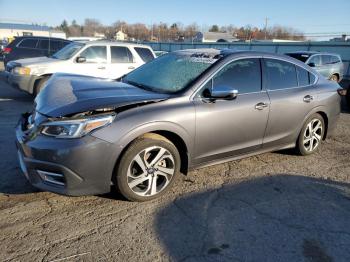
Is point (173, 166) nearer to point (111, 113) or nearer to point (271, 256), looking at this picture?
point (111, 113)

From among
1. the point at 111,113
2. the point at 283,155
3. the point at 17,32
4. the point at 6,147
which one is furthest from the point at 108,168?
the point at 17,32

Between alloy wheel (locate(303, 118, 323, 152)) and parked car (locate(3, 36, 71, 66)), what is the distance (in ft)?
36.5

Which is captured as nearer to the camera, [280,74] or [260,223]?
[260,223]

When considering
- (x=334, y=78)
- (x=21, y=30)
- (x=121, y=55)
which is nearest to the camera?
(x=121, y=55)

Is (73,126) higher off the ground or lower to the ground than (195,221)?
higher

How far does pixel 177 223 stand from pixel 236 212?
68cm

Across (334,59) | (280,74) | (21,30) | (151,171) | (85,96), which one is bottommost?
(151,171)

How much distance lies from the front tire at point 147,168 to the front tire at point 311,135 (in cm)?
235

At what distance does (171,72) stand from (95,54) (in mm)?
5662

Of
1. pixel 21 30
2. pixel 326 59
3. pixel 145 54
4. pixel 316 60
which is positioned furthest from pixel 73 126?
pixel 21 30

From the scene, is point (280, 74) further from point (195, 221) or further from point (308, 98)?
point (195, 221)

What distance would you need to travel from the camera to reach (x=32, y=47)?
1328cm

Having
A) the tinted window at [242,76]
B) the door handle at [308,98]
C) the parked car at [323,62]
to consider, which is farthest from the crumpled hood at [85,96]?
the parked car at [323,62]

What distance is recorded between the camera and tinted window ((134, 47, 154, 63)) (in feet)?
32.7
